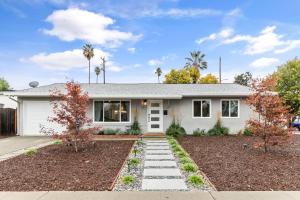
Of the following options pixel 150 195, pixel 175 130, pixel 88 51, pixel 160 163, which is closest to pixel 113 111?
pixel 175 130

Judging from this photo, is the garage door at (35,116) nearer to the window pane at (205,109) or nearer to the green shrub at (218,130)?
the window pane at (205,109)

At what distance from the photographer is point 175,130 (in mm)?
16875

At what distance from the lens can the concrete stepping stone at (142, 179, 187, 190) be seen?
584cm

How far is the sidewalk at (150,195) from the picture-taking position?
511cm

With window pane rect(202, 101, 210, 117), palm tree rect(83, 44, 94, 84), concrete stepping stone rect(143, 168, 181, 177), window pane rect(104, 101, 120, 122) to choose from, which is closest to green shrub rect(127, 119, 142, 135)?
window pane rect(104, 101, 120, 122)

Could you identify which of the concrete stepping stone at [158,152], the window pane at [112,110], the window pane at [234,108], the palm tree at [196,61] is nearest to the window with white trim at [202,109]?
the window pane at [234,108]

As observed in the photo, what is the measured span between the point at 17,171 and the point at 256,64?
106ft

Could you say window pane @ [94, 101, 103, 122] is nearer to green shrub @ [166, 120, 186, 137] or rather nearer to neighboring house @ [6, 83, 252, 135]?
neighboring house @ [6, 83, 252, 135]

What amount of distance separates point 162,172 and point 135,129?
979cm

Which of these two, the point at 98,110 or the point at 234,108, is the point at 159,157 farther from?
the point at 234,108

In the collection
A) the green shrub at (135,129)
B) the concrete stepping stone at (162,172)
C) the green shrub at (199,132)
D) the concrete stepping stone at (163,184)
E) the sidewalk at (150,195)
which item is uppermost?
the green shrub at (135,129)

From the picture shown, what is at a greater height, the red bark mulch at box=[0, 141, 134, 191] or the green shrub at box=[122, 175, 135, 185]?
the green shrub at box=[122, 175, 135, 185]

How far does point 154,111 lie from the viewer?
1758 centimetres

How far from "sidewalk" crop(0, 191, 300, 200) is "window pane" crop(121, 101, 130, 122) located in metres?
12.0
